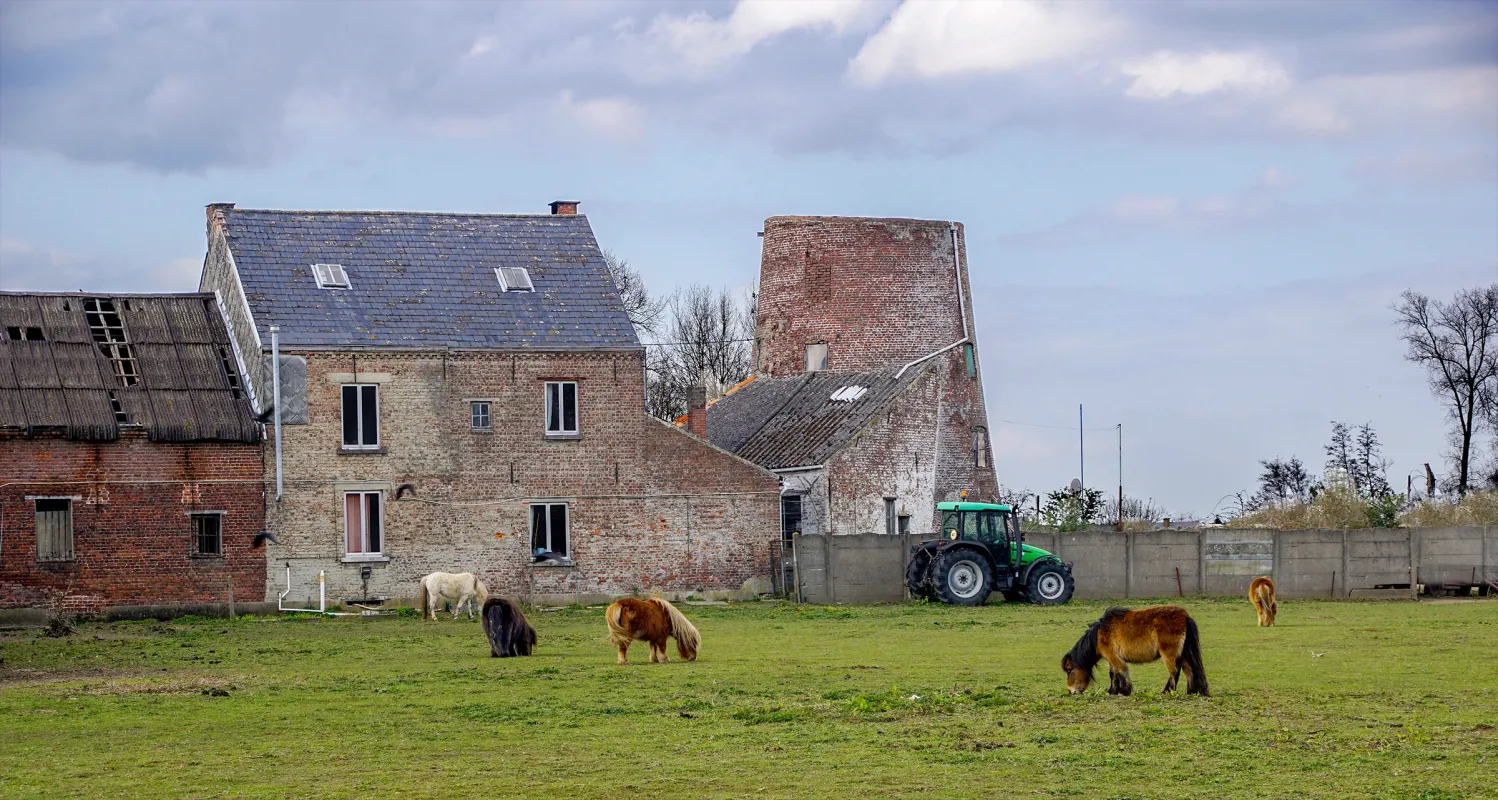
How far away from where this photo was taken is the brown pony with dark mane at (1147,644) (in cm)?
1761

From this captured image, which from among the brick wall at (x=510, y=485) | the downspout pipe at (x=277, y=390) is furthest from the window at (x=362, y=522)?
the downspout pipe at (x=277, y=390)

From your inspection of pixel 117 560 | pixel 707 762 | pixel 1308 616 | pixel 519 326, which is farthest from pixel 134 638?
pixel 1308 616

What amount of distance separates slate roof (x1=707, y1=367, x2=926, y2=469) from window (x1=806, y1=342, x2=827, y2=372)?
1.25 ft

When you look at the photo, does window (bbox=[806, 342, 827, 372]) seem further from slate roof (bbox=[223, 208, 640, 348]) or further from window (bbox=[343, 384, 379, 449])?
window (bbox=[343, 384, 379, 449])

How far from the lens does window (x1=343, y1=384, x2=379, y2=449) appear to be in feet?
124

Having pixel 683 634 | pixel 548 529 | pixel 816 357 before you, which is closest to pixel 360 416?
pixel 548 529

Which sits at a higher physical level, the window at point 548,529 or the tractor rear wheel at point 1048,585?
the window at point 548,529

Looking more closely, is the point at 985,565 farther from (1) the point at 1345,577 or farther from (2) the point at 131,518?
(2) the point at 131,518

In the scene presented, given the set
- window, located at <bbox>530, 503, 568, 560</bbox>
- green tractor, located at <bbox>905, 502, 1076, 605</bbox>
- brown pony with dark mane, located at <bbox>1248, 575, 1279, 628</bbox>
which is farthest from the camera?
window, located at <bbox>530, 503, 568, 560</bbox>

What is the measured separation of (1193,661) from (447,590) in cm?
1975

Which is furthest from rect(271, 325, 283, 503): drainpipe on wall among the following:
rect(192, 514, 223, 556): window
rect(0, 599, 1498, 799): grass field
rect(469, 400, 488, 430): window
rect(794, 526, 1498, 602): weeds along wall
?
rect(794, 526, 1498, 602): weeds along wall

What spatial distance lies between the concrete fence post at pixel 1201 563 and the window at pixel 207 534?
21.0 metres

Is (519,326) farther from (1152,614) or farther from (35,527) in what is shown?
(1152,614)

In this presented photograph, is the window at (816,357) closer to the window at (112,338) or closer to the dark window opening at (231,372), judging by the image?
the dark window opening at (231,372)
